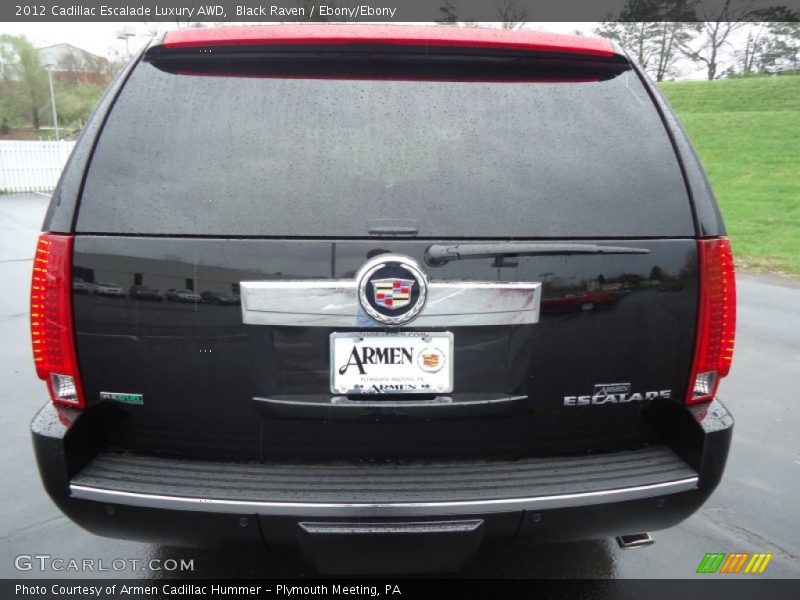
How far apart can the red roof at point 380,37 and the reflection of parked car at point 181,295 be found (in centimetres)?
78

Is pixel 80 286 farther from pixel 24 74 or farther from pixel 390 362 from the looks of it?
pixel 24 74

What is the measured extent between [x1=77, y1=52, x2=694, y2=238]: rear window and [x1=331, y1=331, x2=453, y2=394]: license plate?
11.8 inches

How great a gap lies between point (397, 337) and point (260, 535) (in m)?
0.69

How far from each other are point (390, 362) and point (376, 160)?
60 cm

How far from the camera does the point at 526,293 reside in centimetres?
184

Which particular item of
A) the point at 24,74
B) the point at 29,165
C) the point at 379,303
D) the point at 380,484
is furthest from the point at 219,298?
the point at 24,74

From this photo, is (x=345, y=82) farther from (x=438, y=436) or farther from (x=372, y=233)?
(x=438, y=436)

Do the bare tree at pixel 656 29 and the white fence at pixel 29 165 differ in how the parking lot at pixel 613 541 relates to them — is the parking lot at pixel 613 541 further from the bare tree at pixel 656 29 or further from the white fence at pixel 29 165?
the bare tree at pixel 656 29

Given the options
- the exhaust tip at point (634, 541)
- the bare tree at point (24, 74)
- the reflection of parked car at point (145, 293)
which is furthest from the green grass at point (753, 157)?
the bare tree at point (24, 74)

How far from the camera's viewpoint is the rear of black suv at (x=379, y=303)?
1806 millimetres

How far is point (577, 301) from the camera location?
6.19 feet

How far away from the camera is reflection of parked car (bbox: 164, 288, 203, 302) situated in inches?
72.1

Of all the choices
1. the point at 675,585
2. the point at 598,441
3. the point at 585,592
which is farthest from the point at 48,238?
the point at 675,585

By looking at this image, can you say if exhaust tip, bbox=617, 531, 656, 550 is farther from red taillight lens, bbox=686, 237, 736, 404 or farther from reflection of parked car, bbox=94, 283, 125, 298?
reflection of parked car, bbox=94, 283, 125, 298
